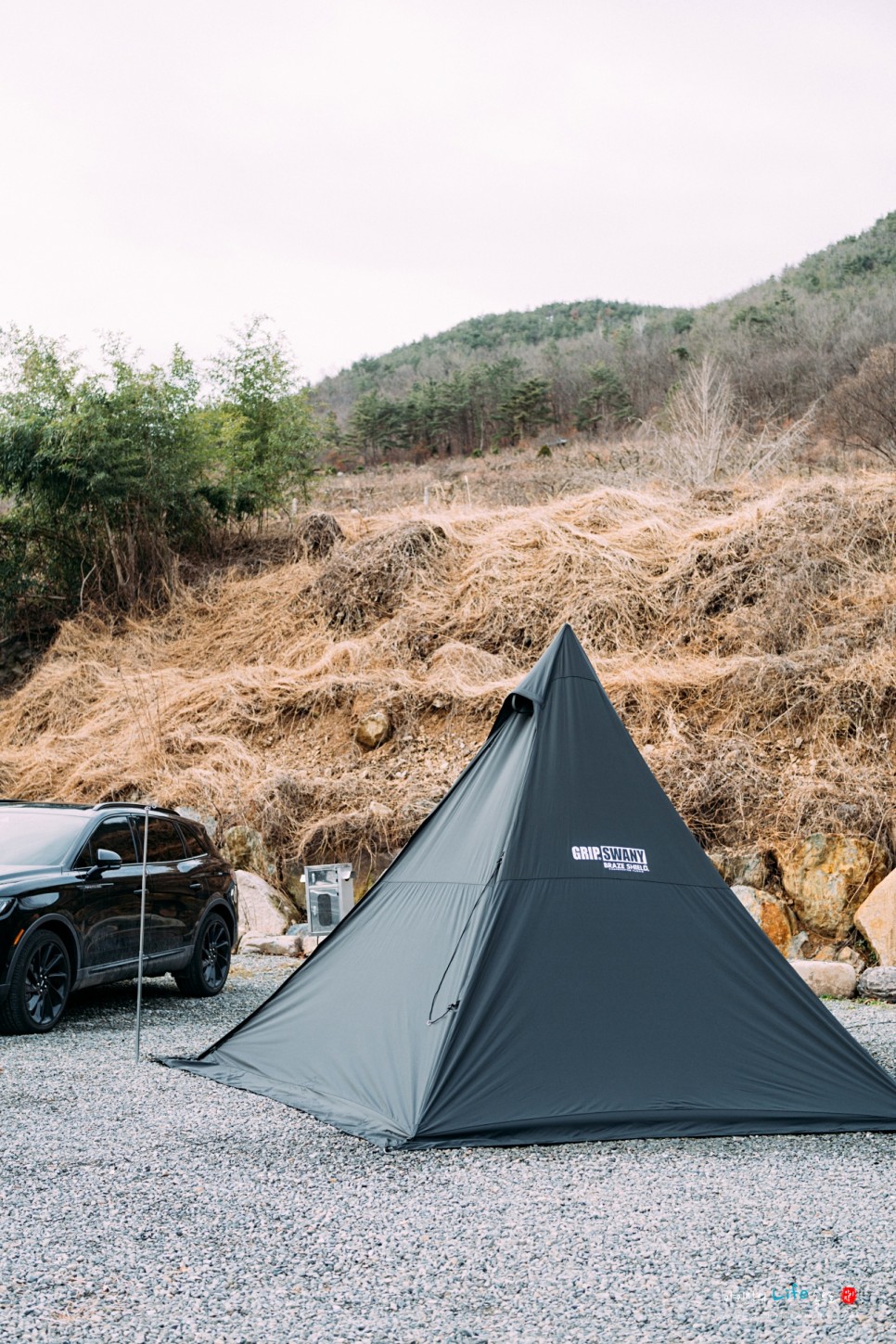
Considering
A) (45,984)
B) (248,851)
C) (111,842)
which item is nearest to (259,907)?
(248,851)

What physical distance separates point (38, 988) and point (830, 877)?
7.35 metres

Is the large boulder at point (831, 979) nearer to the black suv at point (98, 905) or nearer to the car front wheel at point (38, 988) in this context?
the black suv at point (98, 905)

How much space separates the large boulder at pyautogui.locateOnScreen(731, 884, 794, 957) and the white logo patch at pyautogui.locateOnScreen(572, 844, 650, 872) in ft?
17.8

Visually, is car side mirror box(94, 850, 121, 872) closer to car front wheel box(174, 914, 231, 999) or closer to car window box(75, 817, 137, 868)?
car window box(75, 817, 137, 868)

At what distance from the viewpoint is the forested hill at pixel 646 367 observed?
4362 centimetres

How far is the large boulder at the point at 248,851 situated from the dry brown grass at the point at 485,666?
22cm

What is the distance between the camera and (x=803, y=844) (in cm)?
1133

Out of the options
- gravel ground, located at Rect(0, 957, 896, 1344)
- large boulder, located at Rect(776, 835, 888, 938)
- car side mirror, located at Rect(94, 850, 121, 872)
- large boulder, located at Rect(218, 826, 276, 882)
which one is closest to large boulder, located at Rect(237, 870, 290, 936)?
large boulder, located at Rect(218, 826, 276, 882)

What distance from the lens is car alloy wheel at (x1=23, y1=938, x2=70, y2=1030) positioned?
24.0 feet

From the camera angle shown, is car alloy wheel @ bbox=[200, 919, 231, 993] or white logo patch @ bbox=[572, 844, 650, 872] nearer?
white logo patch @ bbox=[572, 844, 650, 872]

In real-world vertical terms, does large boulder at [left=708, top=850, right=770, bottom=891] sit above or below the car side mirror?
below

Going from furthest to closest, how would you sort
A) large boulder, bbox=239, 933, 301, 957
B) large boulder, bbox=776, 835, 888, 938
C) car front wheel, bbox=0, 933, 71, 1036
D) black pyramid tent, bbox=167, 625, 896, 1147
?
1. large boulder, bbox=239, 933, 301, 957
2. large boulder, bbox=776, 835, 888, 938
3. car front wheel, bbox=0, 933, 71, 1036
4. black pyramid tent, bbox=167, 625, 896, 1147

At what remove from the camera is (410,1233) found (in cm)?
382

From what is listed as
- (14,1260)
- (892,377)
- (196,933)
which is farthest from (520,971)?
(892,377)
